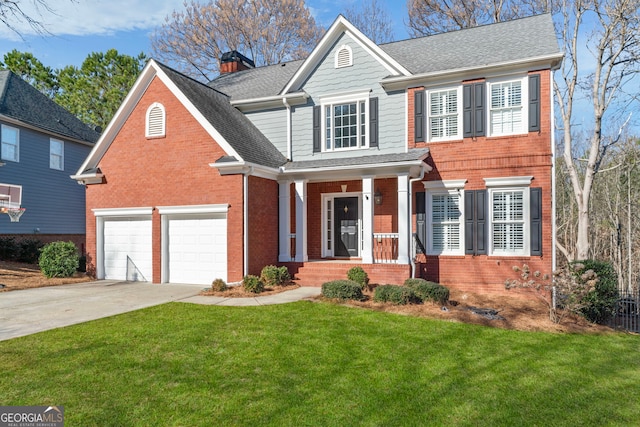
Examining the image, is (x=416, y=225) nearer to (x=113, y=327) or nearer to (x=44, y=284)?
(x=113, y=327)

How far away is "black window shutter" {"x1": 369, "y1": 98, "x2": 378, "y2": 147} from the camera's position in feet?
41.5

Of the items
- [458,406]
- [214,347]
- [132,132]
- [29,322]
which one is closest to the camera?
[458,406]

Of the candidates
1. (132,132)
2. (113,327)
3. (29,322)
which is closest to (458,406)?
(113,327)

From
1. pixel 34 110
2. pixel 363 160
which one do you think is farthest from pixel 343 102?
pixel 34 110

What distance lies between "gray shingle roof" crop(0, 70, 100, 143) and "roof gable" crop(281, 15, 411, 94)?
42.8 ft

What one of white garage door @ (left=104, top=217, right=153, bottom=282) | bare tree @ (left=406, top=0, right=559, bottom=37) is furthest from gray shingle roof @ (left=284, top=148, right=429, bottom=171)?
bare tree @ (left=406, top=0, right=559, bottom=37)

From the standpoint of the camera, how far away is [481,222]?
37.5 feet

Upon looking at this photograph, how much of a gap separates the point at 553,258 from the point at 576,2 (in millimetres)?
9112

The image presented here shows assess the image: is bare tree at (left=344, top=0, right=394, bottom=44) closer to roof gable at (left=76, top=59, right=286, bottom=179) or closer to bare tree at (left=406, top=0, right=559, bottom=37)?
bare tree at (left=406, top=0, right=559, bottom=37)

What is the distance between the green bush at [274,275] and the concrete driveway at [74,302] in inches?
71.8

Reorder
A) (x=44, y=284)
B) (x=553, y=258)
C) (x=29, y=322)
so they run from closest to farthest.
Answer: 1. (x=29, y=322)
2. (x=553, y=258)
3. (x=44, y=284)

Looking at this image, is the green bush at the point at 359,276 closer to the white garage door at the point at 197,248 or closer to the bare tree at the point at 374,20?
the white garage door at the point at 197,248

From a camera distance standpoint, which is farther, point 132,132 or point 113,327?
point 132,132

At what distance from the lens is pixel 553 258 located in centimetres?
1080
